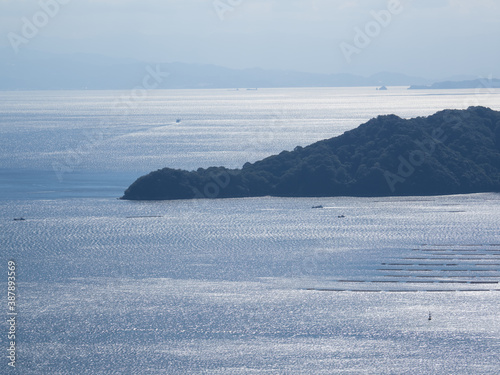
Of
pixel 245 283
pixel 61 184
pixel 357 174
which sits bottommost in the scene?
pixel 245 283

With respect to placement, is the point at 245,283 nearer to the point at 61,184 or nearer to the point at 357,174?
the point at 357,174

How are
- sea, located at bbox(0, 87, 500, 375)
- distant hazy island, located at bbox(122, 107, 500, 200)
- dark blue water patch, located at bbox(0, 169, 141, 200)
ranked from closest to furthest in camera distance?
sea, located at bbox(0, 87, 500, 375) < distant hazy island, located at bbox(122, 107, 500, 200) < dark blue water patch, located at bbox(0, 169, 141, 200)

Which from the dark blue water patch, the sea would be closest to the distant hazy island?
the sea

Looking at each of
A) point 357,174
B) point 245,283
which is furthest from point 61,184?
point 245,283

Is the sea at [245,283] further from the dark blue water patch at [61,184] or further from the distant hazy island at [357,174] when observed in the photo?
the distant hazy island at [357,174]

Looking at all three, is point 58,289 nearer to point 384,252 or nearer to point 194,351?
point 194,351

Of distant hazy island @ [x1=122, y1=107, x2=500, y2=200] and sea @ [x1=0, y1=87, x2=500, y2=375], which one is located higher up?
distant hazy island @ [x1=122, y1=107, x2=500, y2=200]

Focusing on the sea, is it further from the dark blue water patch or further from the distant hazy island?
the distant hazy island

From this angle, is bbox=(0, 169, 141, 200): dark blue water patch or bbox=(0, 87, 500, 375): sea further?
bbox=(0, 169, 141, 200): dark blue water patch
